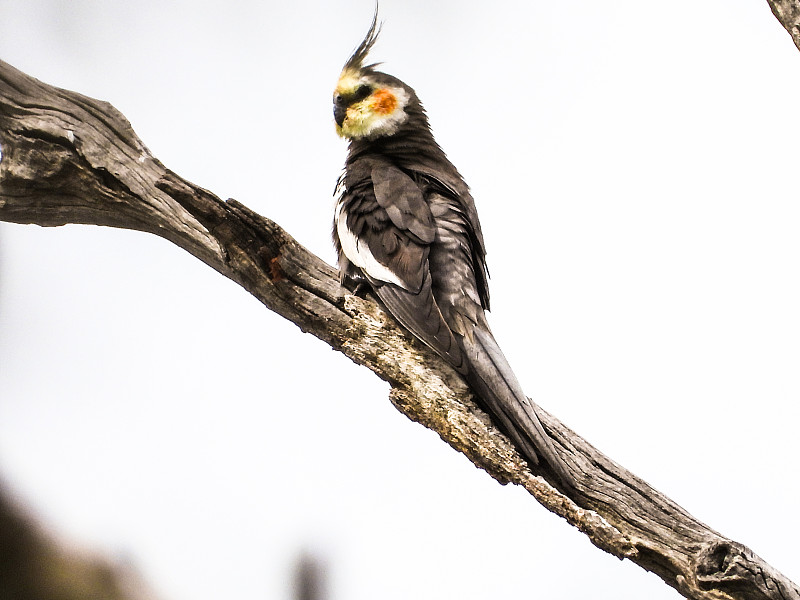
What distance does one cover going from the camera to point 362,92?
Result: 3.01 metres

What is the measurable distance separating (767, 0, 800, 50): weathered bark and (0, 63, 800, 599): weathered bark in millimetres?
1413

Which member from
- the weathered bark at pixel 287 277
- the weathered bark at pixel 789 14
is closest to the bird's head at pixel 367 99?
the weathered bark at pixel 287 277

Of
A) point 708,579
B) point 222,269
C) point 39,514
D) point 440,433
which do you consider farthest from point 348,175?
point 39,514

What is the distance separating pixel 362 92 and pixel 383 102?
0.11 meters

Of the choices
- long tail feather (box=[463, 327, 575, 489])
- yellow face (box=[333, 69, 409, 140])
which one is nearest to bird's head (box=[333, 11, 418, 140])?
yellow face (box=[333, 69, 409, 140])

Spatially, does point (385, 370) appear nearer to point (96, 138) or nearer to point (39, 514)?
point (96, 138)

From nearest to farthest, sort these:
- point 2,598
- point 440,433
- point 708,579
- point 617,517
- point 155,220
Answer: point 2,598 < point 708,579 < point 617,517 < point 440,433 < point 155,220

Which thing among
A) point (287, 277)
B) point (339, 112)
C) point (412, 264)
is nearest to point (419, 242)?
point (412, 264)

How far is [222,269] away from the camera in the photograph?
239 cm

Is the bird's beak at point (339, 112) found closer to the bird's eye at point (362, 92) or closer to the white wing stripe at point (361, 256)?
the bird's eye at point (362, 92)

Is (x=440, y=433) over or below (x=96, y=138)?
below

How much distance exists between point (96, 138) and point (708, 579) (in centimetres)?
228

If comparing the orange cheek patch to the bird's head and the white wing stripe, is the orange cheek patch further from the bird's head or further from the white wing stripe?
the white wing stripe

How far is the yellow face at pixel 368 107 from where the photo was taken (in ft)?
9.77
